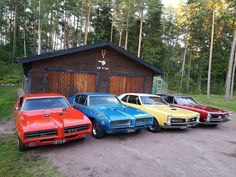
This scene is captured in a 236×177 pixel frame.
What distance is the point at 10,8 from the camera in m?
40.8

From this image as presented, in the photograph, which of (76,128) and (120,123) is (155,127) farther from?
(76,128)

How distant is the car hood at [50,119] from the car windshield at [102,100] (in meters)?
1.33

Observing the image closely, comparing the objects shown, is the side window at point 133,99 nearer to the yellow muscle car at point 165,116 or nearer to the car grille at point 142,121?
the yellow muscle car at point 165,116

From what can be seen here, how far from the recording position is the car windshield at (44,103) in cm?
689

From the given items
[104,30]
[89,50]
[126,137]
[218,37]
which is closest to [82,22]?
[104,30]

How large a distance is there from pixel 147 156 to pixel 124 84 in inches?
340

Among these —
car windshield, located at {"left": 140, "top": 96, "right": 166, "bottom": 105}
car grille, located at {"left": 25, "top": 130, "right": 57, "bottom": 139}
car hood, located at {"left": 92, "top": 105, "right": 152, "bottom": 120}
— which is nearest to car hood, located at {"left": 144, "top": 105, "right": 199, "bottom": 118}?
car windshield, located at {"left": 140, "top": 96, "right": 166, "bottom": 105}

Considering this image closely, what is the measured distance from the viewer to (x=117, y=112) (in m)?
7.52

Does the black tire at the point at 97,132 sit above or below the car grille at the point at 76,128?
below

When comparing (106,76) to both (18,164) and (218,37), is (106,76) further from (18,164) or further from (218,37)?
(218,37)

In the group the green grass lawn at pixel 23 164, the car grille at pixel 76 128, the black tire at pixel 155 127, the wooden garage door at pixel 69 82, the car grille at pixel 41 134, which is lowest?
the green grass lawn at pixel 23 164

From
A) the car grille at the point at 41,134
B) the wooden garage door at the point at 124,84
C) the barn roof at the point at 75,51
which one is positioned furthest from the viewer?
the wooden garage door at the point at 124,84

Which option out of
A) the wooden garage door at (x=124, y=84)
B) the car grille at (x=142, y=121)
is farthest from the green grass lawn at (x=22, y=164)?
the wooden garage door at (x=124, y=84)

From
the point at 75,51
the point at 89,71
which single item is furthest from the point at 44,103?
the point at 89,71
